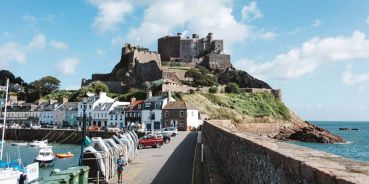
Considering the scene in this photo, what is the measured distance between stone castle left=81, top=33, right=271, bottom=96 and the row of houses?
12.5 metres

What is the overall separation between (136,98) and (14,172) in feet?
197

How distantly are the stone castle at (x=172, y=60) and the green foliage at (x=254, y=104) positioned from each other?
6.44 meters

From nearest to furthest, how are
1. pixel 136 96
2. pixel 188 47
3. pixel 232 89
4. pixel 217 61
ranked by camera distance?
pixel 136 96 → pixel 232 89 → pixel 217 61 → pixel 188 47

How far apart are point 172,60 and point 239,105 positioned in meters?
39.6

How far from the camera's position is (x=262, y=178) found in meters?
7.58

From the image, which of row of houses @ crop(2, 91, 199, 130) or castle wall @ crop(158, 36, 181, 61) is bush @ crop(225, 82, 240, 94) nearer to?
row of houses @ crop(2, 91, 199, 130)

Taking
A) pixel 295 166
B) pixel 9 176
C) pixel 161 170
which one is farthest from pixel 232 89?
pixel 295 166

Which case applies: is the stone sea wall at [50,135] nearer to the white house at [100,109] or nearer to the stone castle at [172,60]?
the white house at [100,109]

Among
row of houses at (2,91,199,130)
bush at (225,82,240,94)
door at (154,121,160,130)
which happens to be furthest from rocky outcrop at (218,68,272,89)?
door at (154,121,160,130)

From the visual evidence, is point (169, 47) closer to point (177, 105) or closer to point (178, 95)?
point (178, 95)

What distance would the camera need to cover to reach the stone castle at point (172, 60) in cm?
10056

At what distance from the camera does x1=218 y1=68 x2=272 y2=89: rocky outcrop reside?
111188mm

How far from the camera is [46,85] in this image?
407ft

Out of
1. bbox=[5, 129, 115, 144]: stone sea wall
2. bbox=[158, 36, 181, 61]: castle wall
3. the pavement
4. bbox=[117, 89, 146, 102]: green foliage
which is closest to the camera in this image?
the pavement
